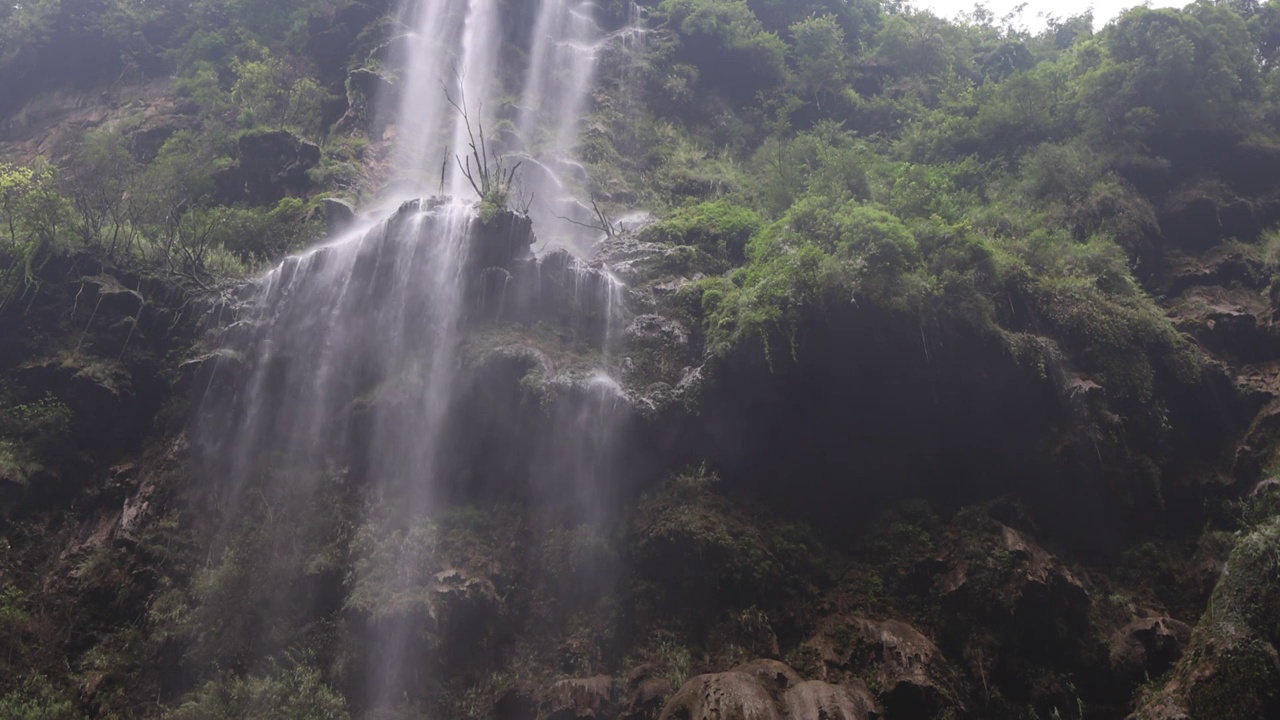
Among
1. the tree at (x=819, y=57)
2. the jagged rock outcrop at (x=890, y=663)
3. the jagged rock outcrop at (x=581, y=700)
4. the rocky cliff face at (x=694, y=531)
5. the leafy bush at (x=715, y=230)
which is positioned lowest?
the jagged rock outcrop at (x=581, y=700)

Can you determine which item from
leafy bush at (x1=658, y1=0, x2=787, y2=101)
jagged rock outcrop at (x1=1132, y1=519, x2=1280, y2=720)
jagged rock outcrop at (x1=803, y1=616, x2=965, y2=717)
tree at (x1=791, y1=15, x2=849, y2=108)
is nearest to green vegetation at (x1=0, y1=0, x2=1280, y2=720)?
jagged rock outcrop at (x1=1132, y1=519, x2=1280, y2=720)

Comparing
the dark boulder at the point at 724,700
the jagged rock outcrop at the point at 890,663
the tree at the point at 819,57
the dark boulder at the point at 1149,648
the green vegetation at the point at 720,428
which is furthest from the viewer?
the tree at the point at 819,57

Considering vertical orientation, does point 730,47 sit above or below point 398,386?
above

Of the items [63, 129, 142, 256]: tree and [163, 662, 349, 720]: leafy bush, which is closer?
[163, 662, 349, 720]: leafy bush

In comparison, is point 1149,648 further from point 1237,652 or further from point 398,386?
point 398,386

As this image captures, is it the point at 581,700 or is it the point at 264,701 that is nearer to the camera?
the point at 264,701

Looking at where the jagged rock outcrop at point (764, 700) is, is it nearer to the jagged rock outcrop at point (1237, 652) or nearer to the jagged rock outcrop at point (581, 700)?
the jagged rock outcrop at point (581, 700)

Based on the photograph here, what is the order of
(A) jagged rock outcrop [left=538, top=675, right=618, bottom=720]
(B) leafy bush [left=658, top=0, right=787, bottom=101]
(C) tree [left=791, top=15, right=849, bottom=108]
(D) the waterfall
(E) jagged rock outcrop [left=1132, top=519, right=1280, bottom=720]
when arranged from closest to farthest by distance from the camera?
1. (E) jagged rock outcrop [left=1132, top=519, right=1280, bottom=720]
2. (A) jagged rock outcrop [left=538, top=675, right=618, bottom=720]
3. (D) the waterfall
4. (C) tree [left=791, top=15, right=849, bottom=108]
5. (B) leafy bush [left=658, top=0, right=787, bottom=101]

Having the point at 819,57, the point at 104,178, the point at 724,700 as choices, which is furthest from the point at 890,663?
the point at 104,178

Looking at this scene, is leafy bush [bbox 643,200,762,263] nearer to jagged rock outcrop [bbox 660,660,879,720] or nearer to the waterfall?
the waterfall

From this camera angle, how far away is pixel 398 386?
14688 millimetres

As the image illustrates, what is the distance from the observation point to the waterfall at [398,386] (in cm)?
1355

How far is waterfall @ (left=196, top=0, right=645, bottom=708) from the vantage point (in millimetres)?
13555

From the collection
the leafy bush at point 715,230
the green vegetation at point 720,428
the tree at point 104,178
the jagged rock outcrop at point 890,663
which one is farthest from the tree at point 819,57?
the tree at point 104,178
